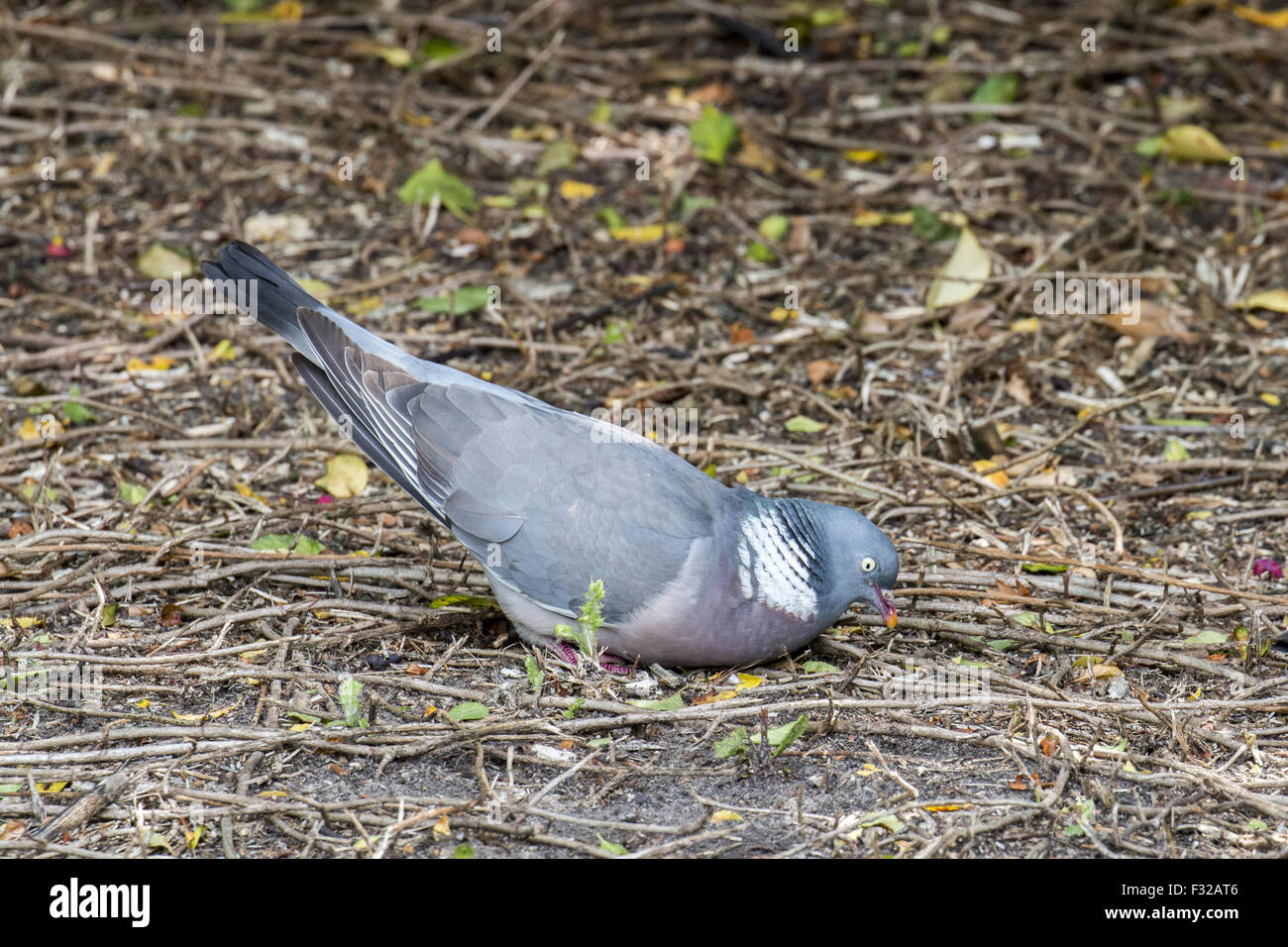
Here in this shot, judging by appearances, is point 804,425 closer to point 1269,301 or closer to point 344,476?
point 344,476

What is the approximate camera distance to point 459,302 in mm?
6305

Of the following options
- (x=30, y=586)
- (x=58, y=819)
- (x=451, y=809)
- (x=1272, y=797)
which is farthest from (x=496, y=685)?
(x=1272, y=797)

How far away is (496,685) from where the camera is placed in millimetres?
3986

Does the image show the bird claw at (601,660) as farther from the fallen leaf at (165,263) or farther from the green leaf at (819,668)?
the fallen leaf at (165,263)

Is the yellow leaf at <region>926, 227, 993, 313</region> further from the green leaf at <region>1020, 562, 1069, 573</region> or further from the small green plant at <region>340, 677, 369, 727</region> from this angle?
the small green plant at <region>340, 677, 369, 727</region>

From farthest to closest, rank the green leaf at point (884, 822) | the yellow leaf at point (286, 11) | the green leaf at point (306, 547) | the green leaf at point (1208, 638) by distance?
the yellow leaf at point (286, 11)
the green leaf at point (306, 547)
the green leaf at point (1208, 638)
the green leaf at point (884, 822)

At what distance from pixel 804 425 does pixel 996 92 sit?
10.4 ft

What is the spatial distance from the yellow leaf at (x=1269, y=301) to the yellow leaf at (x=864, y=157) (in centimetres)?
207

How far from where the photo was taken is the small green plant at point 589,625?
379 centimetres

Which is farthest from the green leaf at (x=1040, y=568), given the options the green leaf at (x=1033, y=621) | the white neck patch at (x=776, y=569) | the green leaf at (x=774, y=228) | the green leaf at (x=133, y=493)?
the green leaf at (x=133, y=493)

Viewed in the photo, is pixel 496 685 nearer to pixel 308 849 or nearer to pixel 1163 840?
pixel 308 849
